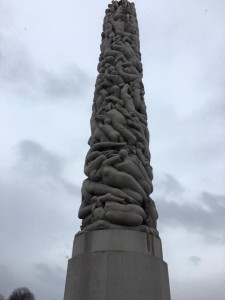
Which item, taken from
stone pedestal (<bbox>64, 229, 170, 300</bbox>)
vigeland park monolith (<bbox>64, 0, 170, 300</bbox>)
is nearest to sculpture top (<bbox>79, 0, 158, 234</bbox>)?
vigeland park monolith (<bbox>64, 0, 170, 300</bbox>)

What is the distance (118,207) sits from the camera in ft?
21.2

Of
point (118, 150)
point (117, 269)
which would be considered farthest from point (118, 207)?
point (118, 150)

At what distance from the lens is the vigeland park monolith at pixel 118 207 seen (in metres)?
5.70

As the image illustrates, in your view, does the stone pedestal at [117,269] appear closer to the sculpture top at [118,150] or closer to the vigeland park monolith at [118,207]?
the vigeland park monolith at [118,207]

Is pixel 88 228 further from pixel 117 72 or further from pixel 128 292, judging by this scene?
pixel 117 72

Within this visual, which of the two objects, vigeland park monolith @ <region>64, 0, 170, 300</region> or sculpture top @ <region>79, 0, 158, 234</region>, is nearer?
vigeland park monolith @ <region>64, 0, 170, 300</region>

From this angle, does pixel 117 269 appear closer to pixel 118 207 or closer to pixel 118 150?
pixel 118 207

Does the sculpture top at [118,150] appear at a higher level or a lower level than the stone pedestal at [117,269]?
higher

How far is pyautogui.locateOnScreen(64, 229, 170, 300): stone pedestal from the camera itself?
5.56m

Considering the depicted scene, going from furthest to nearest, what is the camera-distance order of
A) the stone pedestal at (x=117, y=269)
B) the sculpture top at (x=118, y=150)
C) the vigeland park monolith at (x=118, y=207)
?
the sculpture top at (x=118, y=150), the vigeland park monolith at (x=118, y=207), the stone pedestal at (x=117, y=269)

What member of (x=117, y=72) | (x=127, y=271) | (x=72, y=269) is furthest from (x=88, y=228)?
(x=117, y=72)

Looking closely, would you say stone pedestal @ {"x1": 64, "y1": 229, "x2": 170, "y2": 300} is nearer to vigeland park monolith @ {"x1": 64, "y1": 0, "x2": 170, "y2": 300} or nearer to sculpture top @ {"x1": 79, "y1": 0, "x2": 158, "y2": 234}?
vigeland park monolith @ {"x1": 64, "y1": 0, "x2": 170, "y2": 300}

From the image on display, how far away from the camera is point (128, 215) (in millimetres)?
6395

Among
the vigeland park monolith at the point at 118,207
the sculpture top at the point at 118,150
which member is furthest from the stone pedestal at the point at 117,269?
the sculpture top at the point at 118,150
